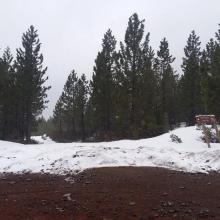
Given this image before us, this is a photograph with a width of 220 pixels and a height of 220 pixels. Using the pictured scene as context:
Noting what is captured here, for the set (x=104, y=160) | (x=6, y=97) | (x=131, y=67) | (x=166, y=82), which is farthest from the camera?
(x=166, y=82)

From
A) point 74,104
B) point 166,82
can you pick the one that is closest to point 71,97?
point 74,104

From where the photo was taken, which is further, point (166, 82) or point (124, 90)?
point (166, 82)

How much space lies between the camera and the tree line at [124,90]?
3856cm

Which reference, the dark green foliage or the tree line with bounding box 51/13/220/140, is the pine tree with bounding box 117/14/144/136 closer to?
the tree line with bounding box 51/13/220/140

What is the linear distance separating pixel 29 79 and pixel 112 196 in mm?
34049

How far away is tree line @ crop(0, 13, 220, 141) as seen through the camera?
38562mm

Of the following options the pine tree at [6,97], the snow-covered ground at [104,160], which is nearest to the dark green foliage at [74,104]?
the pine tree at [6,97]

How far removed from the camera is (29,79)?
4291 centimetres

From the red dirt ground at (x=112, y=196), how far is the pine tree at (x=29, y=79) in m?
29.3

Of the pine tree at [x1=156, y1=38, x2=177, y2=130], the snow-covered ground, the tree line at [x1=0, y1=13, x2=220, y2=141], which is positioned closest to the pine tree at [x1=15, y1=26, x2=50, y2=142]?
the tree line at [x1=0, y1=13, x2=220, y2=141]

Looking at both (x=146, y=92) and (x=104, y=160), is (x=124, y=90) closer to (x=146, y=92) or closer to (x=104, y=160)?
(x=146, y=92)

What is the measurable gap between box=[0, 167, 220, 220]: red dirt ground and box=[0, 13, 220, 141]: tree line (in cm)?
1877

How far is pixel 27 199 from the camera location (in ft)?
32.4

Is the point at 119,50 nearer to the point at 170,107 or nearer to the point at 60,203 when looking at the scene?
the point at 170,107
